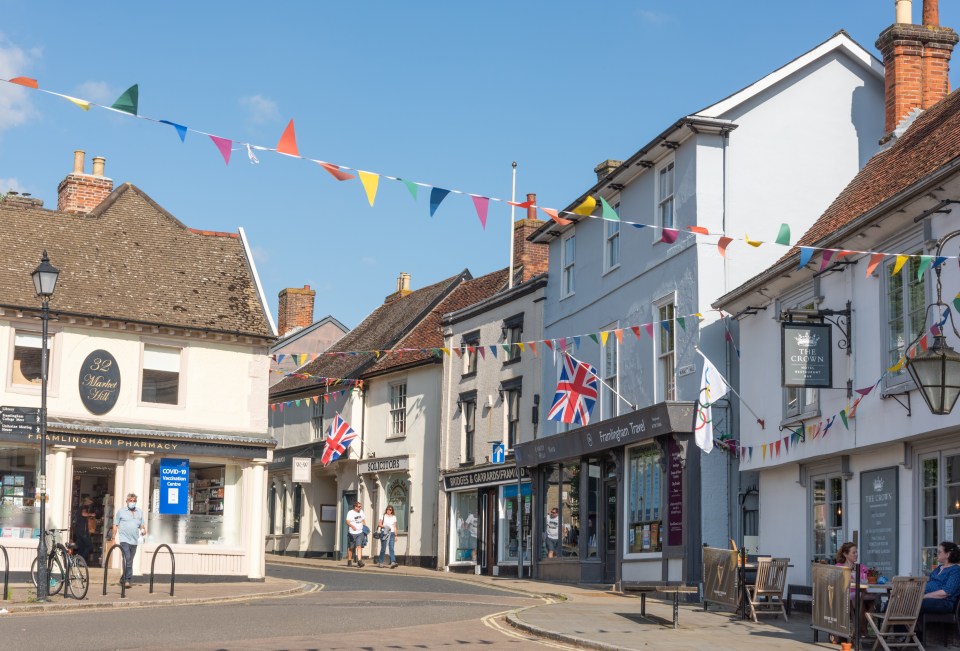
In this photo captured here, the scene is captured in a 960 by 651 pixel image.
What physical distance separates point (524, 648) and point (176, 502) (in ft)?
48.7

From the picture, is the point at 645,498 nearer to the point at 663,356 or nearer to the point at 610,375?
the point at 663,356

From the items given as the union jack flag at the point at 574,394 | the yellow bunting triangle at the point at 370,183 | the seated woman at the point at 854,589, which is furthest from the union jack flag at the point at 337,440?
the yellow bunting triangle at the point at 370,183

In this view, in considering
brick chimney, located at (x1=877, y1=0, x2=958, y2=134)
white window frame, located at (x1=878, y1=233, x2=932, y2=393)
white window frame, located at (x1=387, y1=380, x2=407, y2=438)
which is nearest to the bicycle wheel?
white window frame, located at (x1=878, y1=233, x2=932, y2=393)

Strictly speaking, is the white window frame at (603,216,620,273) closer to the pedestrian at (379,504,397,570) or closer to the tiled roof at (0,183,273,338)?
the tiled roof at (0,183,273,338)

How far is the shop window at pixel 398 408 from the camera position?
133 feet

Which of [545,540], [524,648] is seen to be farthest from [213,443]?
[524,648]

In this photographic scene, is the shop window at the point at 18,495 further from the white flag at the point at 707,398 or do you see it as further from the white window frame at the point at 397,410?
the white window frame at the point at 397,410

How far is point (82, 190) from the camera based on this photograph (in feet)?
104

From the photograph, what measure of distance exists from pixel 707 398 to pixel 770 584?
521 cm

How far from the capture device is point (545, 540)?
3155cm

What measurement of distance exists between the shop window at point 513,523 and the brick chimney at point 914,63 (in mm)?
14630

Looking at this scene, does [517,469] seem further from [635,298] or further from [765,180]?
[765,180]

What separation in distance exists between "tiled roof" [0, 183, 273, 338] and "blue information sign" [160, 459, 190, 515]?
3.07 metres

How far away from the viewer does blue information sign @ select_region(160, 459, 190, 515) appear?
2666cm
